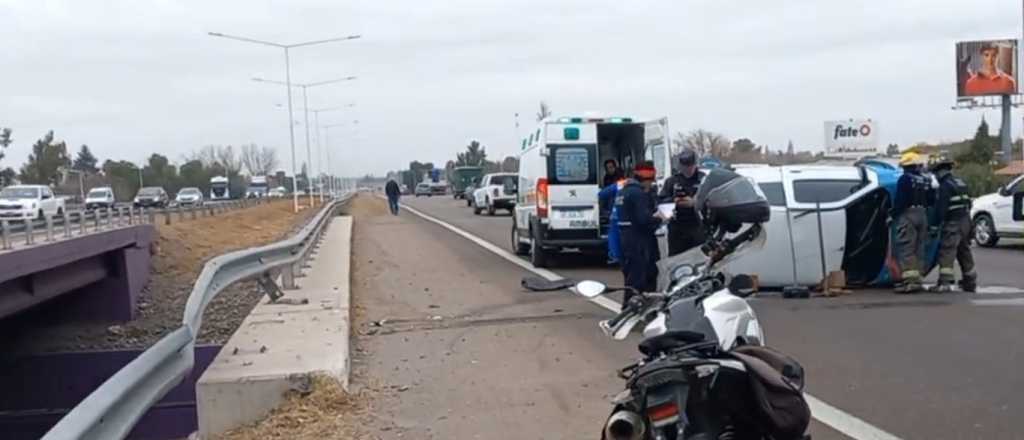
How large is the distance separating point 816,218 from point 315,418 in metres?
7.85

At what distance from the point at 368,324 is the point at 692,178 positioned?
3936mm

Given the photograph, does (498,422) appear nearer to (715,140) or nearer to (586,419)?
(586,419)

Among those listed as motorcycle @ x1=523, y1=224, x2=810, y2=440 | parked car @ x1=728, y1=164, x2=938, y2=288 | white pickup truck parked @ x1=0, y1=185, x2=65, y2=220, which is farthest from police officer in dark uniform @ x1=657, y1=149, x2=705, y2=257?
white pickup truck parked @ x1=0, y1=185, x2=65, y2=220

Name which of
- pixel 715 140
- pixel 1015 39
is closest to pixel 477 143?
pixel 715 140

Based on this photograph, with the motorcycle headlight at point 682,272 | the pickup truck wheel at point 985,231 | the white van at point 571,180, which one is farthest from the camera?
the pickup truck wheel at point 985,231

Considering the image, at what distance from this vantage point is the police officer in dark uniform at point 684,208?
31.5 feet

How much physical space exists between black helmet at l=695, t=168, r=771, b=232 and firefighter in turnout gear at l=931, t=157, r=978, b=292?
914 centimetres

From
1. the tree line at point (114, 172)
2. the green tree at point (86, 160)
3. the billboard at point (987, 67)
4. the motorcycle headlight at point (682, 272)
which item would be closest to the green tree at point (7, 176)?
the tree line at point (114, 172)

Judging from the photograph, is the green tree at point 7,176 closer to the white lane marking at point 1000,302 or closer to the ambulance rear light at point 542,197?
the ambulance rear light at point 542,197

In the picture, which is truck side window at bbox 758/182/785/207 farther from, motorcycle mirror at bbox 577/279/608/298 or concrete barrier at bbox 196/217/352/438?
motorcycle mirror at bbox 577/279/608/298

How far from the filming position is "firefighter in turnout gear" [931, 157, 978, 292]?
12.1 meters

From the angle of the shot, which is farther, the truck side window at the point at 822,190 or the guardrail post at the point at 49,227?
the guardrail post at the point at 49,227

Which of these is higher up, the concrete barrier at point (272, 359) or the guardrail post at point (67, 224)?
the guardrail post at point (67, 224)

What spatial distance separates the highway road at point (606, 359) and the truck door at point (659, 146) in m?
3.88
